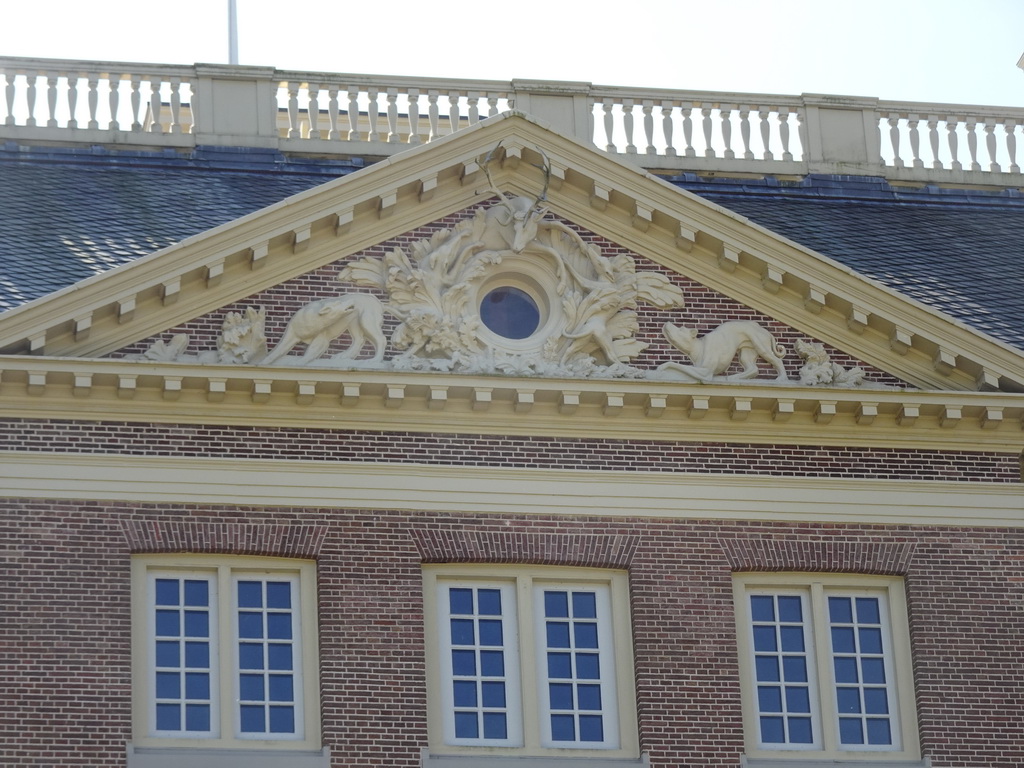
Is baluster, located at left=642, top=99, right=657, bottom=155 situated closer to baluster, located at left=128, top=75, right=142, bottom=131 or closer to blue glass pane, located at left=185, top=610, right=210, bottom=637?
baluster, located at left=128, top=75, right=142, bottom=131

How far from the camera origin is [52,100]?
29.2 meters

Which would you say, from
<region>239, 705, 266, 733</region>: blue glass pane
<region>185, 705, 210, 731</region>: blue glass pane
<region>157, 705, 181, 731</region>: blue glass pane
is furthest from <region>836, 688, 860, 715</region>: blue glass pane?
<region>157, 705, 181, 731</region>: blue glass pane

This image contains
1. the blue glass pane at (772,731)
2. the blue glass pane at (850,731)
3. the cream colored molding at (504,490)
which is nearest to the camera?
the cream colored molding at (504,490)

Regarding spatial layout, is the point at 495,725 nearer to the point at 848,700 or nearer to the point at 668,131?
the point at 848,700

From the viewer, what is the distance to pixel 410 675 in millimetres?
23109

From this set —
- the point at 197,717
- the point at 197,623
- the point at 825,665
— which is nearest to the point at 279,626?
the point at 197,623

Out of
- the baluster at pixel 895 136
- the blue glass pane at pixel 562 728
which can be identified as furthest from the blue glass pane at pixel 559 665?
the baluster at pixel 895 136

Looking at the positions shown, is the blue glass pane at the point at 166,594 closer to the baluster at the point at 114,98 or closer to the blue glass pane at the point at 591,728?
the blue glass pane at the point at 591,728

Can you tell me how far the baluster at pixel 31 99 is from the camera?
2912 centimetres

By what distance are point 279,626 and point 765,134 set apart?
11056mm

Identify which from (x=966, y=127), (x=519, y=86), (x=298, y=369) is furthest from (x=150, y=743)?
(x=966, y=127)

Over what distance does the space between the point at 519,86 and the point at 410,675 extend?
9.50m

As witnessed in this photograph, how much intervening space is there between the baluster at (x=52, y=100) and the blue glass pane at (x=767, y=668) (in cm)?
1129

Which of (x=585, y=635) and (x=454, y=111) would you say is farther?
(x=454, y=111)
